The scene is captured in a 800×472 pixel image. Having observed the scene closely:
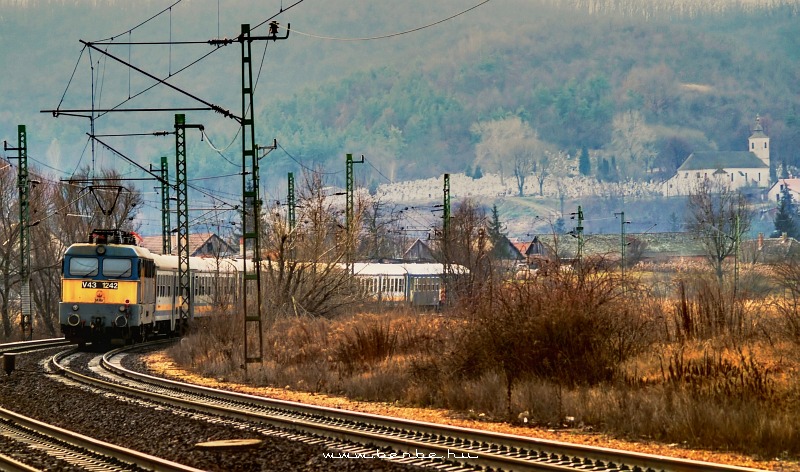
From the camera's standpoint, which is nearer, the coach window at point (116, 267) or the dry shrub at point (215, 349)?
the dry shrub at point (215, 349)

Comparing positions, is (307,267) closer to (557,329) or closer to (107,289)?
(107,289)

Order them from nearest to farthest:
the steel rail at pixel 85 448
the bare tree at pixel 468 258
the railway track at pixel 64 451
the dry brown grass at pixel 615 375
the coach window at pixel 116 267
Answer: the steel rail at pixel 85 448
the railway track at pixel 64 451
the dry brown grass at pixel 615 375
the bare tree at pixel 468 258
the coach window at pixel 116 267

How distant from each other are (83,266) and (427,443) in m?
24.9

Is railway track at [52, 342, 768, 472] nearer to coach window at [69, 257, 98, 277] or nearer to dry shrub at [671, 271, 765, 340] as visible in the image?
dry shrub at [671, 271, 765, 340]

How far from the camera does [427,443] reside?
526 inches

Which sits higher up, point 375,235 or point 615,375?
point 375,235

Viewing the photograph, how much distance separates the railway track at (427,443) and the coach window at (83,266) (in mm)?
16480

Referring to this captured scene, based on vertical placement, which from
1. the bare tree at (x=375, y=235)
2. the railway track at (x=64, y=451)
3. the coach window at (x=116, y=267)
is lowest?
the railway track at (x=64, y=451)

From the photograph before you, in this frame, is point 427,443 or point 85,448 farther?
point 85,448

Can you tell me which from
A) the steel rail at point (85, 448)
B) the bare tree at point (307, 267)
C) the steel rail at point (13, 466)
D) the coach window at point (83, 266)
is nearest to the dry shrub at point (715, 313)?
the steel rail at point (85, 448)

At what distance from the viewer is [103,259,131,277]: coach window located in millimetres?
35531

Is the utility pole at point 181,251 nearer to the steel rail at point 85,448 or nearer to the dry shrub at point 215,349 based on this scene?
the dry shrub at point 215,349

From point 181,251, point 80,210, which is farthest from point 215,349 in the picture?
point 80,210

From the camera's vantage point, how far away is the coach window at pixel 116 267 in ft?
117
